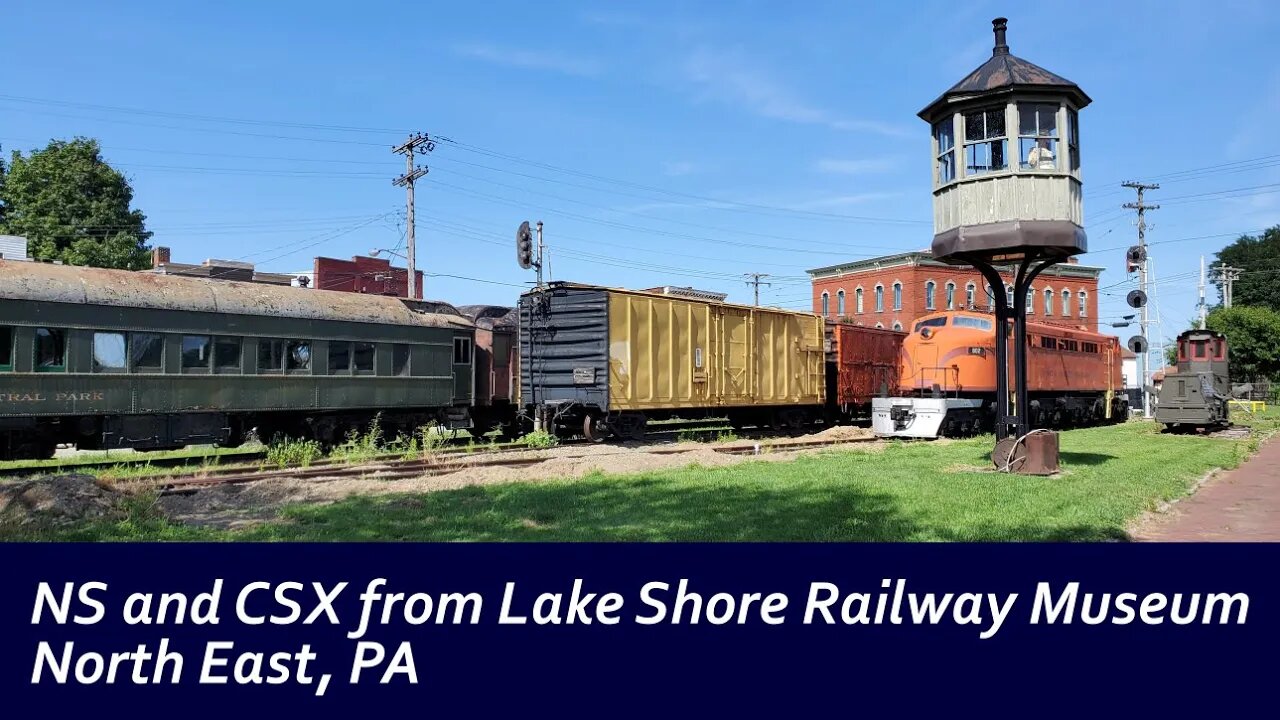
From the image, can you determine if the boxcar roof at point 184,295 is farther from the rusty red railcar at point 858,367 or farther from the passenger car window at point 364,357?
the rusty red railcar at point 858,367

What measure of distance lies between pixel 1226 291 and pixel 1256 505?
71.9m

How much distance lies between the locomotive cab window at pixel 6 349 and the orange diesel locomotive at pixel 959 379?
55.6 ft

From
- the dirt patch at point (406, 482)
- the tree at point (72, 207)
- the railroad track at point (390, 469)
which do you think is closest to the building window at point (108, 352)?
the railroad track at point (390, 469)

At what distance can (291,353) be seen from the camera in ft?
53.4

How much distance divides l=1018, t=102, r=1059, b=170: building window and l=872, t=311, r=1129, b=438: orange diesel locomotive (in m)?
8.85

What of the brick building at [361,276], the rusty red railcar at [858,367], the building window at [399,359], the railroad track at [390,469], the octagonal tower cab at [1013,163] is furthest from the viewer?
the brick building at [361,276]

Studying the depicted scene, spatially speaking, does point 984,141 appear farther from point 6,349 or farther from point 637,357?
point 6,349

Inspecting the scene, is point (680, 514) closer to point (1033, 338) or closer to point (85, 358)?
point (85, 358)

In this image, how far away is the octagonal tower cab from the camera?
1197cm

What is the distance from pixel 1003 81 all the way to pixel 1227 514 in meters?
6.32

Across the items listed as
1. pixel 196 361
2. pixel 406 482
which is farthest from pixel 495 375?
pixel 406 482

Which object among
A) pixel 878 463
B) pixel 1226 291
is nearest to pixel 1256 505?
pixel 878 463

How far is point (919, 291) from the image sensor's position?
58.8 metres

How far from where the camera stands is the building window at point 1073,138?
12.2 meters
